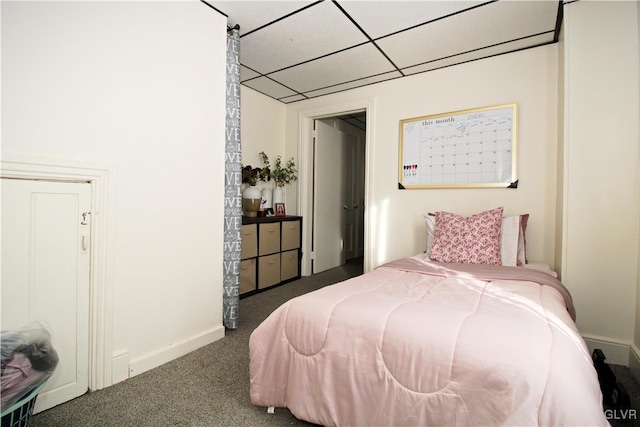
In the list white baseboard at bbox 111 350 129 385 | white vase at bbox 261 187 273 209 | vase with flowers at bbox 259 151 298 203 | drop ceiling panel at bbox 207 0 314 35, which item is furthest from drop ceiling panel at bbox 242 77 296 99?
white baseboard at bbox 111 350 129 385

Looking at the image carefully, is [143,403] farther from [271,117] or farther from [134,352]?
[271,117]

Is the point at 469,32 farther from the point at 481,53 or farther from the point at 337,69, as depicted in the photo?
the point at 337,69

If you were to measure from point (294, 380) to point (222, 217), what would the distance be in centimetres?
129

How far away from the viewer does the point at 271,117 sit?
13.0 ft

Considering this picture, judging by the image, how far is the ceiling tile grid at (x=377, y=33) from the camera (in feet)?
6.98

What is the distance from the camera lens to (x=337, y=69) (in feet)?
10.2

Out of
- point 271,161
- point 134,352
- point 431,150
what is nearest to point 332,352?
point 134,352

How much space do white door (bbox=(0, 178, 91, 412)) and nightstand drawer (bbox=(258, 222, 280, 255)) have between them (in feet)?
6.20

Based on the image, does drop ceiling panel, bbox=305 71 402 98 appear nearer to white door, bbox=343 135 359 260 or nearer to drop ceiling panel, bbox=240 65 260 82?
drop ceiling panel, bbox=240 65 260 82

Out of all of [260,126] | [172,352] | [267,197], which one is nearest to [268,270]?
[267,197]

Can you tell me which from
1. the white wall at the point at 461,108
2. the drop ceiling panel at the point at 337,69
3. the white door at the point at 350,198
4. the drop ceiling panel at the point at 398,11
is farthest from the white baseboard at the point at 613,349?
the white door at the point at 350,198

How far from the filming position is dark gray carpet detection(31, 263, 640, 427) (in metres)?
1.37

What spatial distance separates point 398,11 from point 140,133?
Answer: 1873mm

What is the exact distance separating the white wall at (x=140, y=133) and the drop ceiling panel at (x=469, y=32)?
4.82 feet
